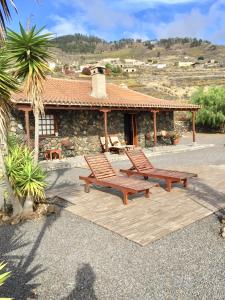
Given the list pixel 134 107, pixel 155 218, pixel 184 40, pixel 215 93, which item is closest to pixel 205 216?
pixel 155 218

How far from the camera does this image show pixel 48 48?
680 cm

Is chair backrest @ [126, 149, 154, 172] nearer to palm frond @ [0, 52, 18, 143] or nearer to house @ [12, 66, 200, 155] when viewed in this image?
palm frond @ [0, 52, 18, 143]

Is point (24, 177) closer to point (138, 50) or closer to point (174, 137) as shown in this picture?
point (174, 137)

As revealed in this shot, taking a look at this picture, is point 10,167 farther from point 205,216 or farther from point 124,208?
point 205,216

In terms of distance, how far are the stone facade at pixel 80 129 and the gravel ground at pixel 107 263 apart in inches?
357

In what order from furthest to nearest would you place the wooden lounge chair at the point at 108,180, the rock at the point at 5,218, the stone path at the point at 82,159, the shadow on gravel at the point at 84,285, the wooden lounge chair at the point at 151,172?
the stone path at the point at 82,159, the wooden lounge chair at the point at 151,172, the wooden lounge chair at the point at 108,180, the rock at the point at 5,218, the shadow on gravel at the point at 84,285

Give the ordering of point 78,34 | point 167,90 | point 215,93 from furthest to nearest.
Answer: point 78,34 < point 167,90 < point 215,93

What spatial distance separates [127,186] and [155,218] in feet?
3.85

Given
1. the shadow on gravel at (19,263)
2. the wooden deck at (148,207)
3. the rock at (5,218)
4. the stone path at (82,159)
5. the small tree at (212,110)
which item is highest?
the small tree at (212,110)

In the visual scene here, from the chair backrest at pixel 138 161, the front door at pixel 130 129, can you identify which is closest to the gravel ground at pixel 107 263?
the chair backrest at pixel 138 161

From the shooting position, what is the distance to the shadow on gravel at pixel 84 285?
3520 mm

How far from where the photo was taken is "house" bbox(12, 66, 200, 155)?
14156 mm

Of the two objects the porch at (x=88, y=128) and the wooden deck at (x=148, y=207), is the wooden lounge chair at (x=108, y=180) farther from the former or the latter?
the porch at (x=88, y=128)

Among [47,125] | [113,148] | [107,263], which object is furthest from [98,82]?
[107,263]
